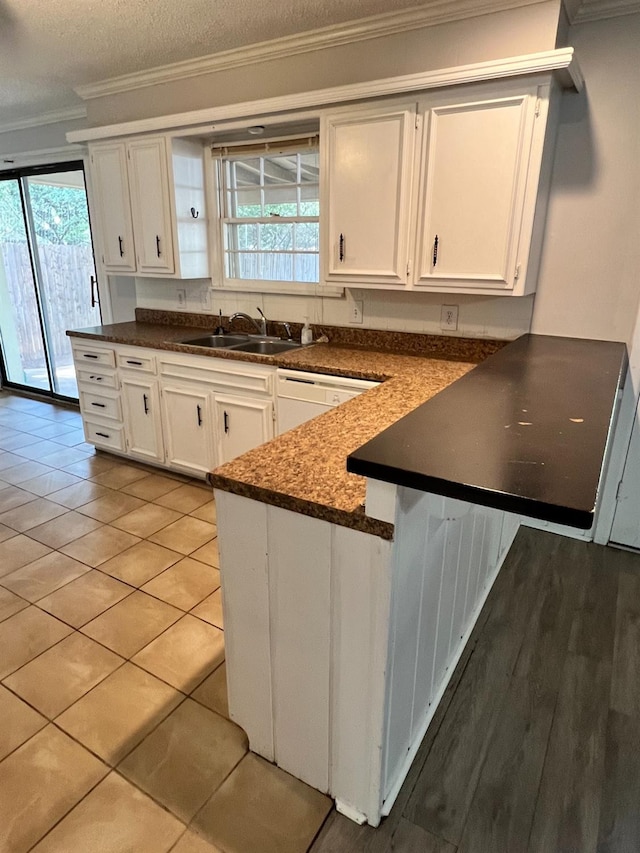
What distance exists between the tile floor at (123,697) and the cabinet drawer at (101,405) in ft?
2.31

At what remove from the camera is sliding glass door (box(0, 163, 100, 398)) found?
4500 millimetres

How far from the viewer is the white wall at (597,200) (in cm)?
225

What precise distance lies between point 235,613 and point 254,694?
10.2 inches

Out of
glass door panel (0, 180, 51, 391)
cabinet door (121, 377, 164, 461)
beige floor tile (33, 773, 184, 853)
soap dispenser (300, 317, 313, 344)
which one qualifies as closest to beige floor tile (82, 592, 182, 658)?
beige floor tile (33, 773, 184, 853)

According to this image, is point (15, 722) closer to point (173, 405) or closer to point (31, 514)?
point (31, 514)

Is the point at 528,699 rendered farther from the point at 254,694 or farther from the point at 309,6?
the point at 309,6

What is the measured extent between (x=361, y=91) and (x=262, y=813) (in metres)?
2.81

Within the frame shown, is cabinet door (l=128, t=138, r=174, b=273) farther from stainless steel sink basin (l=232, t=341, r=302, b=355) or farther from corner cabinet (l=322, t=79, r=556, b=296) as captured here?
corner cabinet (l=322, t=79, r=556, b=296)

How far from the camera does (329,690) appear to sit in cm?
133

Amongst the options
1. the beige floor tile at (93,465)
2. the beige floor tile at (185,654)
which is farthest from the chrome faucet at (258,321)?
the beige floor tile at (185,654)

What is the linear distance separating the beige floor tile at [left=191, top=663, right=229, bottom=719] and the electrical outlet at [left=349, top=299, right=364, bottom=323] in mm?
2028

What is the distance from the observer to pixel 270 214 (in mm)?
3346

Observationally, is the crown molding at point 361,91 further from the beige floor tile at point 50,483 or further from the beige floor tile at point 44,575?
the beige floor tile at point 44,575

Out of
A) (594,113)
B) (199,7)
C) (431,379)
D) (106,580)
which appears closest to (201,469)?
(106,580)
